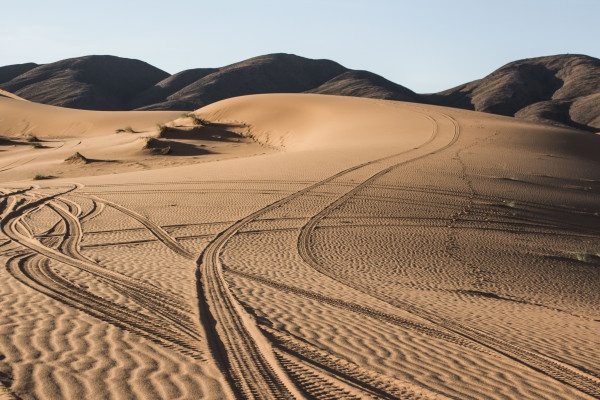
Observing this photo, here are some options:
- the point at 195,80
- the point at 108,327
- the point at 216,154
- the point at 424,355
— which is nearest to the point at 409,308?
the point at 424,355

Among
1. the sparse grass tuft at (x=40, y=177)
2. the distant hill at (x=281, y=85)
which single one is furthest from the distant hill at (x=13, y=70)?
the sparse grass tuft at (x=40, y=177)

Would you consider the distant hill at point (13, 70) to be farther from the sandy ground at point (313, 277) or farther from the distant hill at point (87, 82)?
the sandy ground at point (313, 277)

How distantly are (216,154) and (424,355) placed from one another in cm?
2549

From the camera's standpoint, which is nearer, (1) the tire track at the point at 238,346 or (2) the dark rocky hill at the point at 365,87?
(1) the tire track at the point at 238,346

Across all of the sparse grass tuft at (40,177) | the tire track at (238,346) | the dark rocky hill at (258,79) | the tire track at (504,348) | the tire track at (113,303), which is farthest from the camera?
the dark rocky hill at (258,79)

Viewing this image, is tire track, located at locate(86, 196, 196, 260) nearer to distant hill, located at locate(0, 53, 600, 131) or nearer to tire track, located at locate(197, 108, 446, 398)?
tire track, located at locate(197, 108, 446, 398)

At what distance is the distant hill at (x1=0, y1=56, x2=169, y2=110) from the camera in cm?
9150

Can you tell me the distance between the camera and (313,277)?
955cm

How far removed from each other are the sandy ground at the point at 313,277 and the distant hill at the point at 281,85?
209 feet

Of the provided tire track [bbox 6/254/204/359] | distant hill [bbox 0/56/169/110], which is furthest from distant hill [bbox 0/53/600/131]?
tire track [bbox 6/254/204/359]

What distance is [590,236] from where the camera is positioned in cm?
1521

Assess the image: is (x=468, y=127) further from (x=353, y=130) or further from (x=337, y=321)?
(x=337, y=321)

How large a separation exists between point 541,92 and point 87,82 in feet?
250

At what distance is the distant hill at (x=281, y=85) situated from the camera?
8819cm
